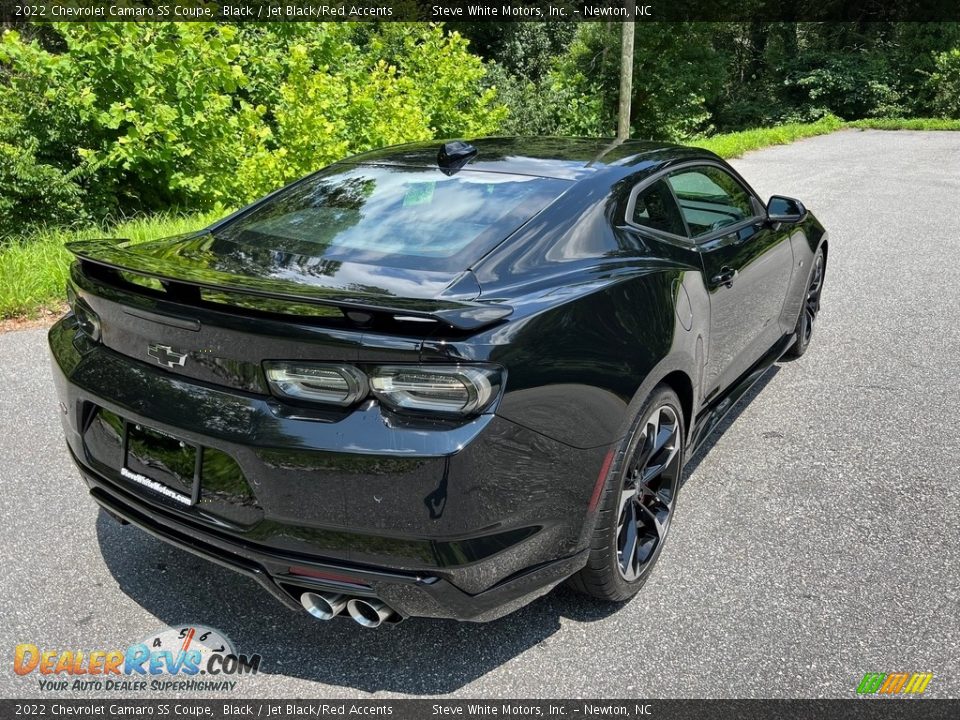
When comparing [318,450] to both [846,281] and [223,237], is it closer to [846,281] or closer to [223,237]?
[223,237]

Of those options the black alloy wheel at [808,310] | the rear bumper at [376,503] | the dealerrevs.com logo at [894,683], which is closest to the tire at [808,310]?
the black alloy wheel at [808,310]

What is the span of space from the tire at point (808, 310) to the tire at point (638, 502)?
7.56 feet

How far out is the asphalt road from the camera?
2439 millimetres

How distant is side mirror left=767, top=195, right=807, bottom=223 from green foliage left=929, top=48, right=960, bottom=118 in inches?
1130

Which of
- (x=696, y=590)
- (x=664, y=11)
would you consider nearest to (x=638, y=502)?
(x=696, y=590)

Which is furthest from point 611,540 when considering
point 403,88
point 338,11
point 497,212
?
point 338,11

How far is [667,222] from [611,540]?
4.58ft

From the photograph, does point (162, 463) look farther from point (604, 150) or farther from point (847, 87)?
point (847, 87)

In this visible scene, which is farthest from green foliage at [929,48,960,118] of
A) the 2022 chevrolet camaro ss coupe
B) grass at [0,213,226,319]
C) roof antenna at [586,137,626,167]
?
the 2022 chevrolet camaro ss coupe

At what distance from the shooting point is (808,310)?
526cm

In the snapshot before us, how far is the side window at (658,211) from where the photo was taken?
123 inches

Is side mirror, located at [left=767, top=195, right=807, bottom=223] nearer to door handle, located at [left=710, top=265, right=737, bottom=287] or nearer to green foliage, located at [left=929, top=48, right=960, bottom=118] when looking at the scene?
door handle, located at [left=710, top=265, right=737, bottom=287]

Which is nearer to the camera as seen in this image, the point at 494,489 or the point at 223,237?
the point at 494,489

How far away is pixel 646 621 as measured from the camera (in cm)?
269
